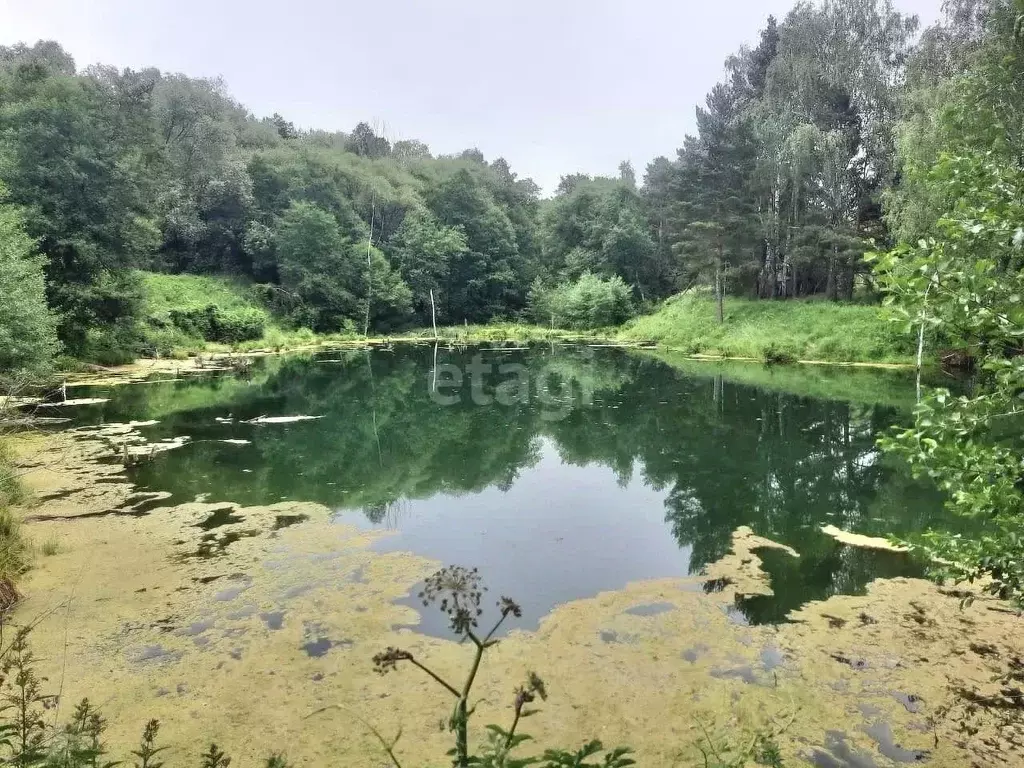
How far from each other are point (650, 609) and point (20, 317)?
13.6 meters

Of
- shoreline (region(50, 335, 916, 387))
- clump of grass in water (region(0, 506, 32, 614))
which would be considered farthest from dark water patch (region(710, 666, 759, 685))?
shoreline (region(50, 335, 916, 387))

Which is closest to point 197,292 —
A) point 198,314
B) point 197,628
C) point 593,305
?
point 198,314

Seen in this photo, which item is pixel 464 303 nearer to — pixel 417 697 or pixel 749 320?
pixel 749 320

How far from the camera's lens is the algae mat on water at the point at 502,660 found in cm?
349

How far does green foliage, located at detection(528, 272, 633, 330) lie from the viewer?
132 feet

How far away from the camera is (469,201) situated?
48031 mm

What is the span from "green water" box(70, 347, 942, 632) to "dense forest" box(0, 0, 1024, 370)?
3904 millimetres

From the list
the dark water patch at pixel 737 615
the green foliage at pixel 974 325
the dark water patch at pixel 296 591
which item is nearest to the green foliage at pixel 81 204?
the dark water patch at pixel 296 591

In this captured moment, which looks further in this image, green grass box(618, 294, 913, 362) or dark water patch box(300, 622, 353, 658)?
green grass box(618, 294, 913, 362)

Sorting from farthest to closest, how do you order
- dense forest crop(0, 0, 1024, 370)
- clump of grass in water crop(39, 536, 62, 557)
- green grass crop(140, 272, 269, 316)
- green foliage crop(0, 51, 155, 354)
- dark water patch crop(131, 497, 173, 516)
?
green grass crop(140, 272, 269, 316) < green foliage crop(0, 51, 155, 354) < dense forest crop(0, 0, 1024, 370) < dark water patch crop(131, 497, 173, 516) < clump of grass in water crop(39, 536, 62, 557)

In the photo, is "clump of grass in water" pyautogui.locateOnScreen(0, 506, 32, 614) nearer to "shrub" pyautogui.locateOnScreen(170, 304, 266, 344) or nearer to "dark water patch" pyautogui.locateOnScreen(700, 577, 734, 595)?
"dark water patch" pyautogui.locateOnScreen(700, 577, 734, 595)

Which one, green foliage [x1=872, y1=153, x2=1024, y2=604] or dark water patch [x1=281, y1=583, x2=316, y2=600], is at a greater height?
green foliage [x1=872, y1=153, x2=1024, y2=604]

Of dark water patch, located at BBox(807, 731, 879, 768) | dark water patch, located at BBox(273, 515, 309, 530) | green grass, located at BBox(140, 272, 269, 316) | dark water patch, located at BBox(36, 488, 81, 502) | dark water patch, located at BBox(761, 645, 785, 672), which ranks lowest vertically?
dark water patch, located at BBox(273, 515, 309, 530)

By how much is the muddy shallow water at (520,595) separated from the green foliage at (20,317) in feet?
9.03
